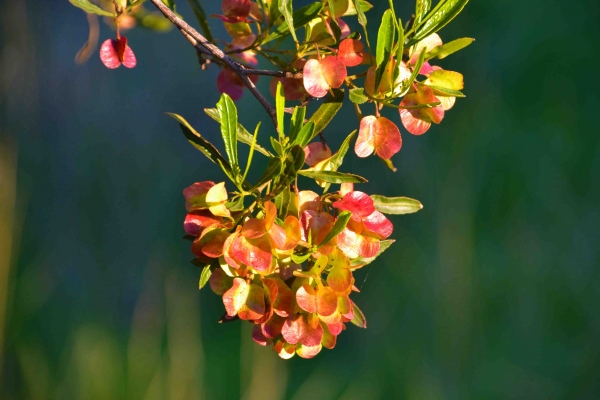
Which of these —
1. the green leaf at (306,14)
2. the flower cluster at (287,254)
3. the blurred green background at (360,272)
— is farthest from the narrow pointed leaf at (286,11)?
the blurred green background at (360,272)

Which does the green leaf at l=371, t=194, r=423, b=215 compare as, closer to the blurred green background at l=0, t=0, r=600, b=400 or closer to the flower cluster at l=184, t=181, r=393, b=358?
the flower cluster at l=184, t=181, r=393, b=358

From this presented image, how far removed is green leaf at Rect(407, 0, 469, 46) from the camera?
44 cm

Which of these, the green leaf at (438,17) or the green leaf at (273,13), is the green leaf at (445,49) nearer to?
the green leaf at (438,17)

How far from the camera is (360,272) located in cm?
168

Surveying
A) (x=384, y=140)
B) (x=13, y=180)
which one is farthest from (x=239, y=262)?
(x=13, y=180)

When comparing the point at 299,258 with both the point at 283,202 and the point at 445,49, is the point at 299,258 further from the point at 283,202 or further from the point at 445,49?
the point at 445,49

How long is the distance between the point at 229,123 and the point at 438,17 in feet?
0.57

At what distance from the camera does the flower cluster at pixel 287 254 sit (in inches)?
15.9

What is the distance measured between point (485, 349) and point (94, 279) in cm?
123

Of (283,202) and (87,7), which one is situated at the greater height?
(87,7)

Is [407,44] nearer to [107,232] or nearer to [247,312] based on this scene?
[247,312]

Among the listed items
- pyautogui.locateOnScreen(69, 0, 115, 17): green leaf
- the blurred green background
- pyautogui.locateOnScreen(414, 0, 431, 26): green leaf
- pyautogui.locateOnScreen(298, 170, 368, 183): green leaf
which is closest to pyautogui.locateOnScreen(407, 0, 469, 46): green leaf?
pyautogui.locateOnScreen(414, 0, 431, 26): green leaf

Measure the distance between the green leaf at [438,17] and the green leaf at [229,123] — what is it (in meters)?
0.14

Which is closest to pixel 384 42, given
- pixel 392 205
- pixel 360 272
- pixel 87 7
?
pixel 392 205
